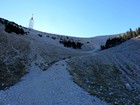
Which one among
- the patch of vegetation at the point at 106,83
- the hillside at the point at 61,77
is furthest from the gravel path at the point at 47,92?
the patch of vegetation at the point at 106,83

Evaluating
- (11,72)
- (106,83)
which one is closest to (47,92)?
(11,72)

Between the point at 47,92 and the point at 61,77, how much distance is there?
398 cm

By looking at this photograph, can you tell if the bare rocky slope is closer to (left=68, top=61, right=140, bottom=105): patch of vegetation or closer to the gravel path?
(left=68, top=61, right=140, bottom=105): patch of vegetation

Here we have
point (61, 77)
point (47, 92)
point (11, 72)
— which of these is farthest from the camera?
point (11, 72)

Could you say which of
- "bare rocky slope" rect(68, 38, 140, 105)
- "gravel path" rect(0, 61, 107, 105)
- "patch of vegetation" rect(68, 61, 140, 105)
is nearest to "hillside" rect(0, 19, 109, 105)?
"gravel path" rect(0, 61, 107, 105)

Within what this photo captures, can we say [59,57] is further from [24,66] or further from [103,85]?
[103,85]

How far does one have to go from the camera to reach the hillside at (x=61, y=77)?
19.3m

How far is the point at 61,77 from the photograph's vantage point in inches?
939

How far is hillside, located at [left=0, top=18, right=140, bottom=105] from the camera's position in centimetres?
1928

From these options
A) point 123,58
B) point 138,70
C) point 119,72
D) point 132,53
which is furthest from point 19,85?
point 132,53

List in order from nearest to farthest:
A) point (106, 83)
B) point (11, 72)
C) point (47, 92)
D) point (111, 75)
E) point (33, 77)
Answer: point (47, 92) < point (106, 83) < point (33, 77) < point (11, 72) < point (111, 75)

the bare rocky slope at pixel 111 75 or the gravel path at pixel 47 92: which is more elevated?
the bare rocky slope at pixel 111 75

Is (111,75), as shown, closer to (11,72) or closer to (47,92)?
(47,92)

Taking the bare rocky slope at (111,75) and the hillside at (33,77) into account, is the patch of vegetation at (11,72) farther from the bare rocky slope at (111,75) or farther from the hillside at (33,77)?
the bare rocky slope at (111,75)
